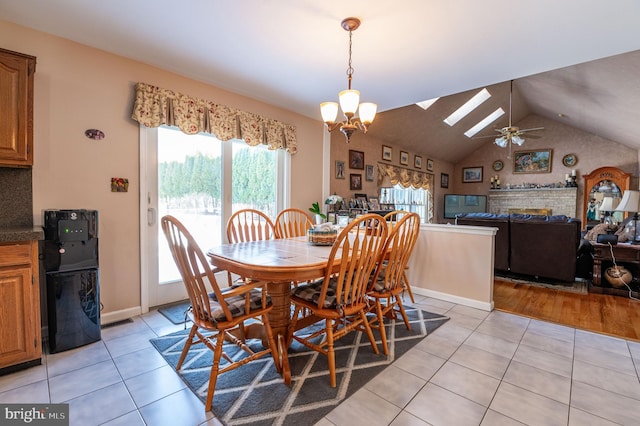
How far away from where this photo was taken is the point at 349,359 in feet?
6.39

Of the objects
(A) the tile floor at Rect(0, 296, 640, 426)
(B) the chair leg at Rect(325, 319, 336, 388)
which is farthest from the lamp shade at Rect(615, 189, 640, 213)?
(B) the chair leg at Rect(325, 319, 336, 388)

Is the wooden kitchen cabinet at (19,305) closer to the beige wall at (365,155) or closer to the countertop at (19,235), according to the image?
the countertop at (19,235)

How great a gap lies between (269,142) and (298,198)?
36.3 inches

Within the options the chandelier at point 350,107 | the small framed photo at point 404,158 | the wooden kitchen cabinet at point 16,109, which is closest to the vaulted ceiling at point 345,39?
the chandelier at point 350,107

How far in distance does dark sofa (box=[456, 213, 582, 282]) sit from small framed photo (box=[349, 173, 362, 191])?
6.83 ft

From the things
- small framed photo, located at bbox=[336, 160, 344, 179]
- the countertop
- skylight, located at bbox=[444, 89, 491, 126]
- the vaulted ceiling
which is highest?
skylight, located at bbox=[444, 89, 491, 126]

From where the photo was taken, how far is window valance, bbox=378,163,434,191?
615 centimetres

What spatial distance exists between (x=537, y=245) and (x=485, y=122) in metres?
5.06

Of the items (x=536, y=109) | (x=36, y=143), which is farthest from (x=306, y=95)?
(x=536, y=109)

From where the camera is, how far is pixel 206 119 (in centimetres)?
299

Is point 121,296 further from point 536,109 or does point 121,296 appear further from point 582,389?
point 536,109

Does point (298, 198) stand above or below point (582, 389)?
above

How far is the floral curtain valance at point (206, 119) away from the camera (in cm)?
258

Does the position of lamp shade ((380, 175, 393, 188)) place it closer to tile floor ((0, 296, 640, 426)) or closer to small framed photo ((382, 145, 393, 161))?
small framed photo ((382, 145, 393, 161))
